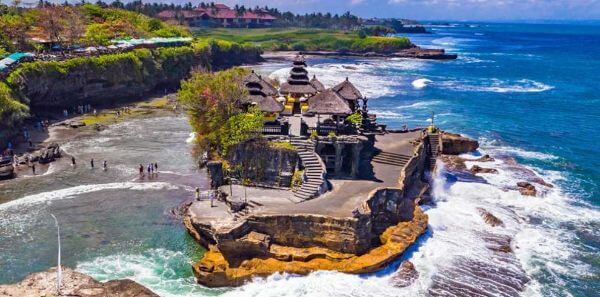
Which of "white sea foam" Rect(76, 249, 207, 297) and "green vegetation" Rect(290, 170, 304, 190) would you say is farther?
"green vegetation" Rect(290, 170, 304, 190)

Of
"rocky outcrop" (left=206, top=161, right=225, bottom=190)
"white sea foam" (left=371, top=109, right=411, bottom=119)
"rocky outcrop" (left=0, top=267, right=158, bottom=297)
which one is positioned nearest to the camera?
"rocky outcrop" (left=0, top=267, right=158, bottom=297)

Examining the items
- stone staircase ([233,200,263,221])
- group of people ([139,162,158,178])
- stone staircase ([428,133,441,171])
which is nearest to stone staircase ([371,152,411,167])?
stone staircase ([428,133,441,171])

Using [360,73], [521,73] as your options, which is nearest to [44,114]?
[360,73]

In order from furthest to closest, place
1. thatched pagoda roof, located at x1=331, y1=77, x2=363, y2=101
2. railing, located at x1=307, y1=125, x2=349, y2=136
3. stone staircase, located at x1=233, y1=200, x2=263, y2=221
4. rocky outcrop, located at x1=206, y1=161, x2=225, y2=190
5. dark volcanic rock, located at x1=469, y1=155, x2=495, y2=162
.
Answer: dark volcanic rock, located at x1=469, y1=155, x2=495, y2=162
thatched pagoda roof, located at x1=331, y1=77, x2=363, y2=101
railing, located at x1=307, y1=125, x2=349, y2=136
rocky outcrop, located at x1=206, y1=161, x2=225, y2=190
stone staircase, located at x1=233, y1=200, x2=263, y2=221

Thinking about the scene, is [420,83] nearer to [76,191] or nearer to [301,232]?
[76,191]

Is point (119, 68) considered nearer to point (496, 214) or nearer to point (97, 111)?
point (97, 111)

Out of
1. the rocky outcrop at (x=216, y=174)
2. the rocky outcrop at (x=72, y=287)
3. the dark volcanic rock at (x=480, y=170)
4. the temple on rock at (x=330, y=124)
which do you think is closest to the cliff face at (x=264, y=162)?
the rocky outcrop at (x=216, y=174)

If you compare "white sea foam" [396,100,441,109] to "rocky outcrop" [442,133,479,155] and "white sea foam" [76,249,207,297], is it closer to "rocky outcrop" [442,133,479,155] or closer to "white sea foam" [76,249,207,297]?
"rocky outcrop" [442,133,479,155]
